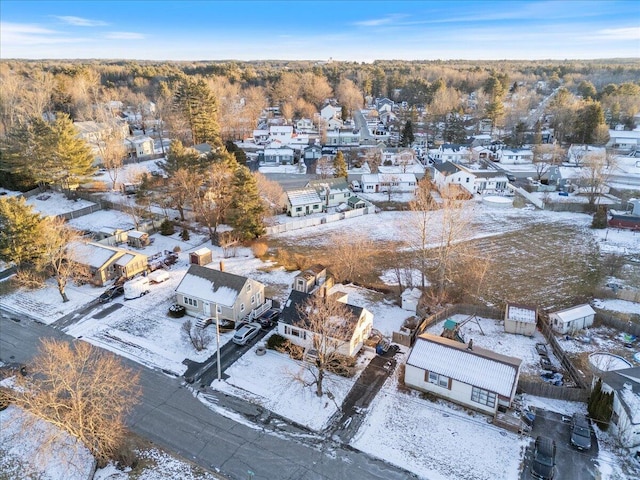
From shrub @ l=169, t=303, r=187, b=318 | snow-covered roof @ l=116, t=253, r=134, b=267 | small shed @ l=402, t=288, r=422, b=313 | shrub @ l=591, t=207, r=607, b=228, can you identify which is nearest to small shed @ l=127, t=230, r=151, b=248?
snow-covered roof @ l=116, t=253, r=134, b=267

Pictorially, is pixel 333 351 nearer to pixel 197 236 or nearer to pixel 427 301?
pixel 427 301

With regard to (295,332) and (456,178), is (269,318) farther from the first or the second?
(456,178)

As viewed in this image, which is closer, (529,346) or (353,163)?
(529,346)

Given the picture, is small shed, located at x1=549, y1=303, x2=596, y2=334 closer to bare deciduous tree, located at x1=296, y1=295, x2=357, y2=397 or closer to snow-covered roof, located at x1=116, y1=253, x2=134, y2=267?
bare deciduous tree, located at x1=296, y1=295, x2=357, y2=397

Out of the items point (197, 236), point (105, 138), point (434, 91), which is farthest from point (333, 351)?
point (434, 91)

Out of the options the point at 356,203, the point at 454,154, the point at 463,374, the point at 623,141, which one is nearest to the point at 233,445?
the point at 463,374

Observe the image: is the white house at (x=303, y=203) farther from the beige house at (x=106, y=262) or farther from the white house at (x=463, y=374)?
the white house at (x=463, y=374)
